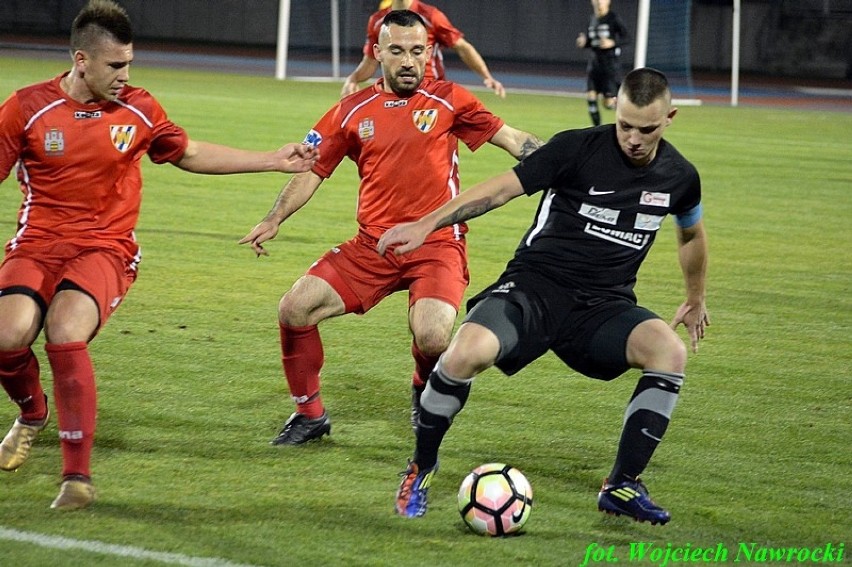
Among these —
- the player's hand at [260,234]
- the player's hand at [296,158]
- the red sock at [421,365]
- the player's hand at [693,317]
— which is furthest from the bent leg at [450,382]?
the player's hand at [260,234]

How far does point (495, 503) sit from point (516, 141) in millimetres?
2168

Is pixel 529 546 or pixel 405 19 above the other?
pixel 405 19

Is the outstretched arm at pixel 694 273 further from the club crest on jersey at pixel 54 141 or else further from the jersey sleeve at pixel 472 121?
the club crest on jersey at pixel 54 141

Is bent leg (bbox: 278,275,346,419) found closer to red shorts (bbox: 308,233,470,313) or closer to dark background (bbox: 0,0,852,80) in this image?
red shorts (bbox: 308,233,470,313)

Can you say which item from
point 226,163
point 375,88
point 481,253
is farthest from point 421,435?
point 481,253

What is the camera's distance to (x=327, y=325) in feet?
26.8

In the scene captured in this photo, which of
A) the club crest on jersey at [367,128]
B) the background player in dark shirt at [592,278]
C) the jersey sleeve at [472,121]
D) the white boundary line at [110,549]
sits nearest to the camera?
the white boundary line at [110,549]

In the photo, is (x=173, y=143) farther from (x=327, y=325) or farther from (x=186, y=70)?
(x=186, y=70)

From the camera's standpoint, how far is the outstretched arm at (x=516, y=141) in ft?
20.2

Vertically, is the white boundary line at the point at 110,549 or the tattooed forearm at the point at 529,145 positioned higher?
the tattooed forearm at the point at 529,145

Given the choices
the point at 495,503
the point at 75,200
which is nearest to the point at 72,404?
the point at 75,200

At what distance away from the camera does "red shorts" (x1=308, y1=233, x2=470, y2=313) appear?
5.85m

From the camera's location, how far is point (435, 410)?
4.88 meters

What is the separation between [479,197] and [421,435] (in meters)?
0.94
